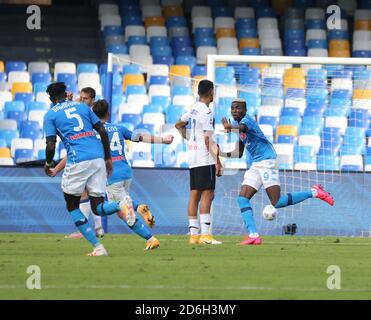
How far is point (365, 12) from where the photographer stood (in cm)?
2748

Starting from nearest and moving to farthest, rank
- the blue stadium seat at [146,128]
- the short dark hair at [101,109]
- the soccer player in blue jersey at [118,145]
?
1. the soccer player in blue jersey at [118,145]
2. the short dark hair at [101,109]
3. the blue stadium seat at [146,128]

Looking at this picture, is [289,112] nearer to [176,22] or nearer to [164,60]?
[164,60]

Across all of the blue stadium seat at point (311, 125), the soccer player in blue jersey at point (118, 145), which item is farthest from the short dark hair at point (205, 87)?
the blue stadium seat at point (311, 125)

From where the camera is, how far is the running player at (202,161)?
1503 cm

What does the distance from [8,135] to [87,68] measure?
8.81 ft

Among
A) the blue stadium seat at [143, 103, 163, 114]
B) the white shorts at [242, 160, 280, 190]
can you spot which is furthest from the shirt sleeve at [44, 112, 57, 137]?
the blue stadium seat at [143, 103, 163, 114]

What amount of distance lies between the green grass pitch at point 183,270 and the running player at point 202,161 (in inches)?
13.3

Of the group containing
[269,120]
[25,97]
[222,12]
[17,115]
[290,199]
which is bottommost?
[290,199]

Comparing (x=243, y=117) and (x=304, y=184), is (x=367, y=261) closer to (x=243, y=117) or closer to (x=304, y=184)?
(x=243, y=117)

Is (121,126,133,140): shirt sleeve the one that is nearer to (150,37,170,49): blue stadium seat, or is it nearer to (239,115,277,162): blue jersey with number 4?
(239,115,277,162): blue jersey with number 4

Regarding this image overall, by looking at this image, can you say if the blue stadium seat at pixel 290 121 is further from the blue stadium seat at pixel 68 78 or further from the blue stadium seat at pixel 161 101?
the blue stadium seat at pixel 68 78

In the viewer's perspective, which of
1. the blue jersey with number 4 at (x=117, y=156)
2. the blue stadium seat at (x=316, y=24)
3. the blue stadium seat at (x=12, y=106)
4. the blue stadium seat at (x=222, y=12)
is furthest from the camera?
the blue stadium seat at (x=222, y=12)

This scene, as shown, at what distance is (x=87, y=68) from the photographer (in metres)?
24.0

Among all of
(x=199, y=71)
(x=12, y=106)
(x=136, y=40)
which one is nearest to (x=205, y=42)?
(x=136, y=40)
